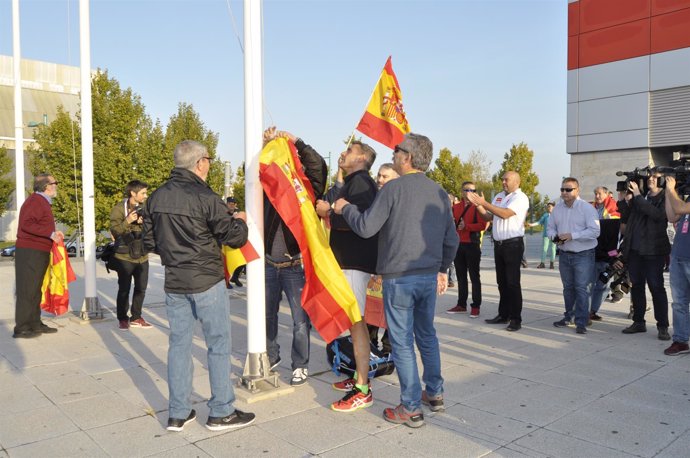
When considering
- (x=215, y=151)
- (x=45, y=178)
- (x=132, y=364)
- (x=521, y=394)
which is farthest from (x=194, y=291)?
(x=215, y=151)

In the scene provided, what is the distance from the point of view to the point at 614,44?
21.0m

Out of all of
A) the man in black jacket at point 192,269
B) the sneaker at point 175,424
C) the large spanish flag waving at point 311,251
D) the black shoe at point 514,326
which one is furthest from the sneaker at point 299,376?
the black shoe at point 514,326

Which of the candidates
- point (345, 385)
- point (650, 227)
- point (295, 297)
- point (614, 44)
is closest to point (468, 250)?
point (650, 227)

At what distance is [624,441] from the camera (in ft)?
12.7

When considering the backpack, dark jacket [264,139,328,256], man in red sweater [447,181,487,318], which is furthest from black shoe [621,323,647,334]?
dark jacket [264,139,328,256]

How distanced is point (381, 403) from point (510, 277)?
3.58 meters

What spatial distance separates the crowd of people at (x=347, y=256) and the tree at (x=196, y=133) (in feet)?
79.7

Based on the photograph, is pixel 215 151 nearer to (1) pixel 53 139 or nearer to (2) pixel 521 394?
(1) pixel 53 139

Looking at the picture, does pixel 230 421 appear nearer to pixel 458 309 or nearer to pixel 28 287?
pixel 28 287

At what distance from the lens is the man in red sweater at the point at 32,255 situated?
23.3ft

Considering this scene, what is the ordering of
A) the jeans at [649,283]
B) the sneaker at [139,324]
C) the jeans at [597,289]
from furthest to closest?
the jeans at [597,289] → the sneaker at [139,324] → the jeans at [649,283]

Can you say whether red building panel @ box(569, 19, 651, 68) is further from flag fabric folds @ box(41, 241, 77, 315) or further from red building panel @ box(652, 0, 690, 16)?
flag fabric folds @ box(41, 241, 77, 315)

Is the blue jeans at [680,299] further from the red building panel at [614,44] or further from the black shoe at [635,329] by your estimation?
the red building panel at [614,44]

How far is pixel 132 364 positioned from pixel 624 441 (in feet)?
14.7
